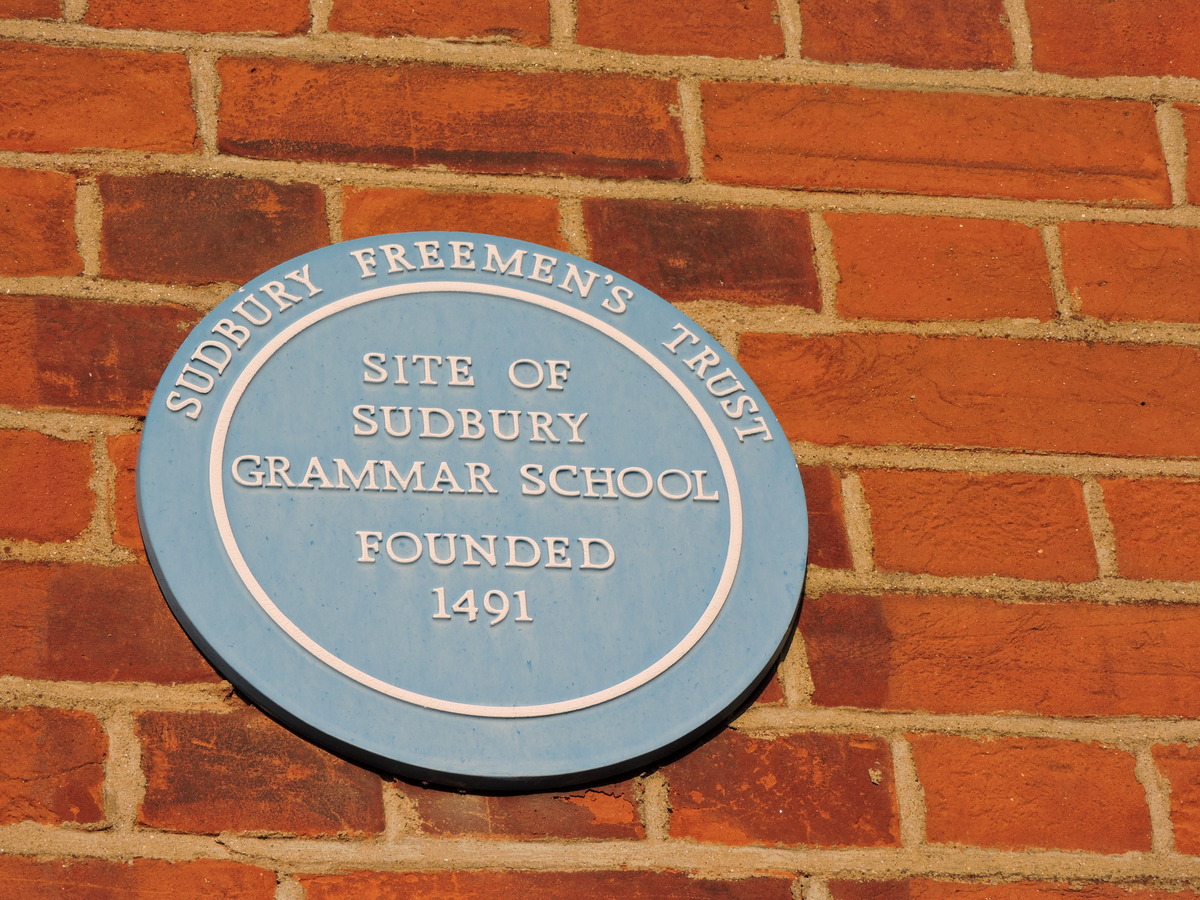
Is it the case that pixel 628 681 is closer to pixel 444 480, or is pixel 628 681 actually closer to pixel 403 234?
pixel 444 480

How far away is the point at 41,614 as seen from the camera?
129 centimetres

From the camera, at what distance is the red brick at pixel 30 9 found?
153cm

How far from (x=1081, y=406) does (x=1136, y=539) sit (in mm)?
141

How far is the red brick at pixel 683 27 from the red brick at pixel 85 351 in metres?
0.53

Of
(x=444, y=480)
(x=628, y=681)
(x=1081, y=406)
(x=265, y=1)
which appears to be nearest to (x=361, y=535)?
(x=444, y=480)

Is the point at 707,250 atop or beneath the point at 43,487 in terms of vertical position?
atop

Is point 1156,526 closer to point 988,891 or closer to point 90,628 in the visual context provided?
point 988,891

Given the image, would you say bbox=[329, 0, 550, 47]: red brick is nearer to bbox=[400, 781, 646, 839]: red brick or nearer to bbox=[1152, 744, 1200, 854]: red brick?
bbox=[400, 781, 646, 839]: red brick

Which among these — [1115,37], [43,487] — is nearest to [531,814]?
[43,487]

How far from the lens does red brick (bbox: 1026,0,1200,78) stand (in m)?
1.70

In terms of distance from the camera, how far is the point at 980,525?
4.81ft

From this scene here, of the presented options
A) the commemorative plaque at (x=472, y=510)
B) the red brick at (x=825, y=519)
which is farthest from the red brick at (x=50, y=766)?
the red brick at (x=825, y=519)

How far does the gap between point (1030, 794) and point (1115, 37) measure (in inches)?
33.6

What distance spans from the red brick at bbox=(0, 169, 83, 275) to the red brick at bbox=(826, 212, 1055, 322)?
29.1 inches
